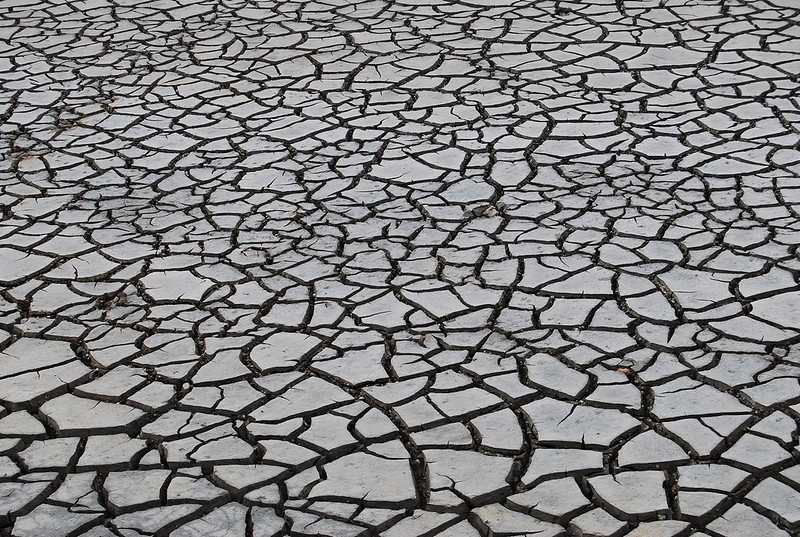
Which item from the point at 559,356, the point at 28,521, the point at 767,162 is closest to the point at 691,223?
the point at 767,162

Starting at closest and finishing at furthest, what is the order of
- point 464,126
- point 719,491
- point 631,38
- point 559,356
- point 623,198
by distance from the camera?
point 719,491
point 559,356
point 623,198
point 464,126
point 631,38

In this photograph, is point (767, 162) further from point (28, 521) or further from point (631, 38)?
point (28, 521)

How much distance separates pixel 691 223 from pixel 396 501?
207cm

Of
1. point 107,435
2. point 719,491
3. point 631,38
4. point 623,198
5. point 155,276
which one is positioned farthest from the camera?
point 631,38

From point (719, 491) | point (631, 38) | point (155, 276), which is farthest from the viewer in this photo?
point (631, 38)

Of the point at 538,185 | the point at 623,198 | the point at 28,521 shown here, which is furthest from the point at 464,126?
the point at 28,521

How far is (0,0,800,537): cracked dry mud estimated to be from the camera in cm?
291

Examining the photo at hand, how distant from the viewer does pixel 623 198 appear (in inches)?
178

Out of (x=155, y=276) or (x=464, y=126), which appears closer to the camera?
(x=155, y=276)

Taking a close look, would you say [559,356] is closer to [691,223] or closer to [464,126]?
[691,223]

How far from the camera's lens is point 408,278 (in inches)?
158

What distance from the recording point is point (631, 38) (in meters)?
6.30

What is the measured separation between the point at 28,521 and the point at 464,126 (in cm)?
320

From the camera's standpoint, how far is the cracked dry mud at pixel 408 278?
2.91 metres
